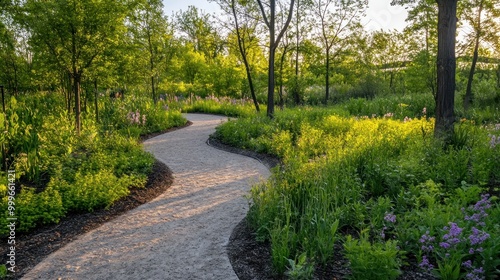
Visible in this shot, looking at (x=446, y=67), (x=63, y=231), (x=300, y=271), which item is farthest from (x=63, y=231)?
(x=446, y=67)

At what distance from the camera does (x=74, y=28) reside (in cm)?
793

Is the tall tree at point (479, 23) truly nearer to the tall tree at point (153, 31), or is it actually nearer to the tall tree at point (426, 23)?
the tall tree at point (426, 23)

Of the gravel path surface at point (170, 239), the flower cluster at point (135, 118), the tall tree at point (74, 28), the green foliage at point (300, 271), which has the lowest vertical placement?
the gravel path surface at point (170, 239)

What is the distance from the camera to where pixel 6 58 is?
1270 centimetres

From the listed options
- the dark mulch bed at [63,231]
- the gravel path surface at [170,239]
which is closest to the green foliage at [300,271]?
the gravel path surface at [170,239]

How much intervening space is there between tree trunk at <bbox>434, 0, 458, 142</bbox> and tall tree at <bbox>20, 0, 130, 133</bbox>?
7.22 meters

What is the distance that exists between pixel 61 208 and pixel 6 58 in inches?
428

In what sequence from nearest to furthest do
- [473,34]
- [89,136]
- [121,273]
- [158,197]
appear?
[121,273], [158,197], [89,136], [473,34]

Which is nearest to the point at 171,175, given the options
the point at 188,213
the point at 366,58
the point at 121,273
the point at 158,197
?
the point at 158,197

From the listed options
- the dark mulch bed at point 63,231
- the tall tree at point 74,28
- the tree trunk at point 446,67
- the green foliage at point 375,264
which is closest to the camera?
the green foliage at point 375,264

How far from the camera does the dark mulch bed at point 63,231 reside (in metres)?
3.96

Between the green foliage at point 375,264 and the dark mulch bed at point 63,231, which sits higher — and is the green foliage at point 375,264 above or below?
above

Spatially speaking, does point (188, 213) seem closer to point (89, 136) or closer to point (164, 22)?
point (89, 136)

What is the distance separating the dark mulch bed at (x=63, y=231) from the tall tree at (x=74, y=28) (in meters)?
4.14
